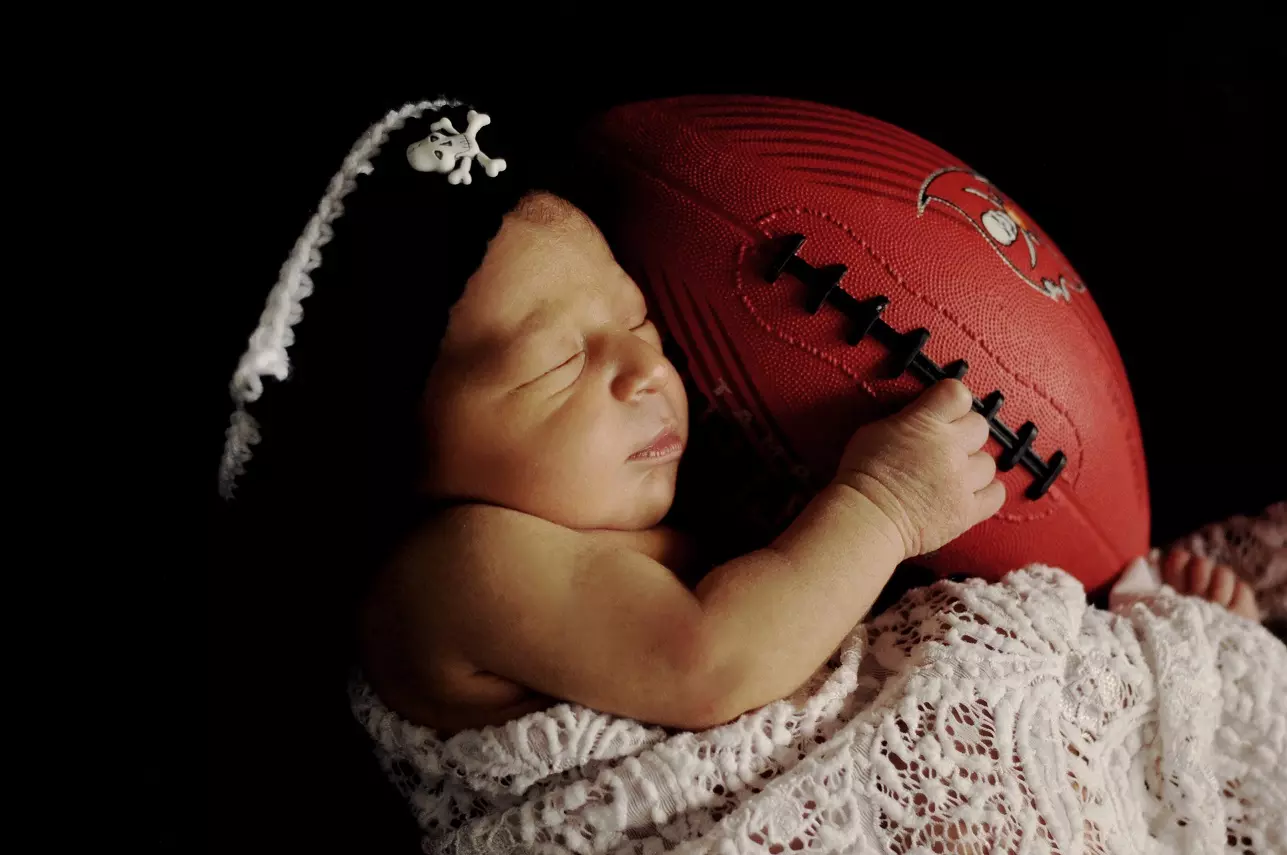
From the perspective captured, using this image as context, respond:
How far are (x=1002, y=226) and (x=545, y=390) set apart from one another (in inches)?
19.2

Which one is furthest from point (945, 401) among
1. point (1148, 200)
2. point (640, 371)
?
point (1148, 200)

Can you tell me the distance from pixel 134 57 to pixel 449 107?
307 millimetres

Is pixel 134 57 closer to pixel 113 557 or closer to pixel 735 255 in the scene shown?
pixel 113 557

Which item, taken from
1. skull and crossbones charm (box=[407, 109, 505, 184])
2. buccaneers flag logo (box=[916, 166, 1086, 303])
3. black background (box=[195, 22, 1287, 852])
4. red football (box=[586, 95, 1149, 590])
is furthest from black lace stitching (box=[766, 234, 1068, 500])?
black background (box=[195, 22, 1287, 852])

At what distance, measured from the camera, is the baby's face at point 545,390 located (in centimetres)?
82

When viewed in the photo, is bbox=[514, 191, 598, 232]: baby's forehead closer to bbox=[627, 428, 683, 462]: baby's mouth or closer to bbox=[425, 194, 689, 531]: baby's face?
bbox=[425, 194, 689, 531]: baby's face

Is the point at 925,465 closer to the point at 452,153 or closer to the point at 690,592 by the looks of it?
the point at 690,592

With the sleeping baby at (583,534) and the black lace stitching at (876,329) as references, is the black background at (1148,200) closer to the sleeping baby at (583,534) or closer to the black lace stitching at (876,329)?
the sleeping baby at (583,534)

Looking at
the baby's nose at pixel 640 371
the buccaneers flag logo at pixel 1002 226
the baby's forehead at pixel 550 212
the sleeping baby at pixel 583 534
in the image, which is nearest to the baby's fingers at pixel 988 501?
the sleeping baby at pixel 583 534

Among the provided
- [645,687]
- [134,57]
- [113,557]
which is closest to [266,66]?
[134,57]

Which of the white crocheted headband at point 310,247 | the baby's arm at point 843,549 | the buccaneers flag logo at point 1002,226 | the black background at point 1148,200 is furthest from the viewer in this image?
the black background at point 1148,200

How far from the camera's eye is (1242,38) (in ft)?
4.19

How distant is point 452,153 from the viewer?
80cm

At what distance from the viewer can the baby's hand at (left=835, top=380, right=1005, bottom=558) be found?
838mm
